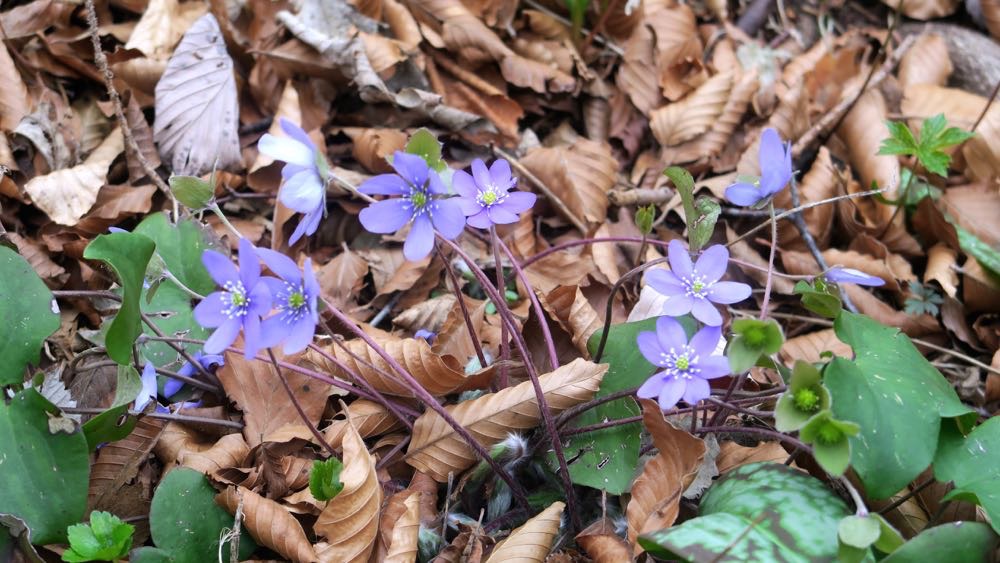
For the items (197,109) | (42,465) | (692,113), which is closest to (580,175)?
(692,113)

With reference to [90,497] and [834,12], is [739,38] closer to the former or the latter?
[834,12]

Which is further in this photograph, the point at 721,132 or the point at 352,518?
the point at 721,132

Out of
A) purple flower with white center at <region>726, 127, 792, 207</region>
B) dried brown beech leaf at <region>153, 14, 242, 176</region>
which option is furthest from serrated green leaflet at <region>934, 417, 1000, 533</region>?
dried brown beech leaf at <region>153, 14, 242, 176</region>

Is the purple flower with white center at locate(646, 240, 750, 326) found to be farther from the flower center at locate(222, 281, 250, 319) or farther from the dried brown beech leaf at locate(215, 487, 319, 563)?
the dried brown beech leaf at locate(215, 487, 319, 563)

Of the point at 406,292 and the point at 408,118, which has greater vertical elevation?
the point at 408,118

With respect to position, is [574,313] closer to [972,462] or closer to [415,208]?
[415,208]

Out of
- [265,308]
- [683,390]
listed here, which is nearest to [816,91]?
[683,390]
